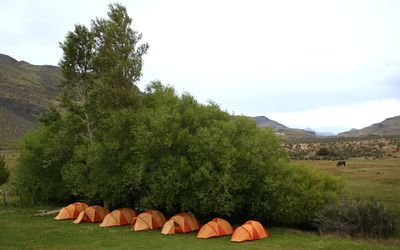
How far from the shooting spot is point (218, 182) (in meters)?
34.4

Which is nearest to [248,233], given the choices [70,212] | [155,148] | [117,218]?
[155,148]

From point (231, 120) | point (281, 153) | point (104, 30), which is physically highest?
point (104, 30)

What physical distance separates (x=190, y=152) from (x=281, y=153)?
8595 mm

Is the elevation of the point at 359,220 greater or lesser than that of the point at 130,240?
greater

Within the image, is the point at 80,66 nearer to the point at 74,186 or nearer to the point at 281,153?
the point at 74,186

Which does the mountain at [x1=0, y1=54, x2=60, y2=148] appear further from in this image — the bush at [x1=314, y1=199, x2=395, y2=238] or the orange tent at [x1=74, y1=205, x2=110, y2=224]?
the bush at [x1=314, y1=199, x2=395, y2=238]

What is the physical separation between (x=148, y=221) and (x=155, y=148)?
20.2 feet

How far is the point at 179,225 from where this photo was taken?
33125 millimetres

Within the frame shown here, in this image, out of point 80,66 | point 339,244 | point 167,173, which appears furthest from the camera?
point 80,66

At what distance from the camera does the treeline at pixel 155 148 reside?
35.1 m

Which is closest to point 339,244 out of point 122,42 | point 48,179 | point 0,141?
point 122,42

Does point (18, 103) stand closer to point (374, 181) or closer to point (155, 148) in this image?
point (155, 148)

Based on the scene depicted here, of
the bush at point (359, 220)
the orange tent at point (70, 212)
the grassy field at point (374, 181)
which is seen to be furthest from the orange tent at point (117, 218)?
the grassy field at point (374, 181)

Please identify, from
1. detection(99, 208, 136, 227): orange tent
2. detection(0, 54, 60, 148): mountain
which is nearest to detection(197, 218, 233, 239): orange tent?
detection(99, 208, 136, 227): orange tent
